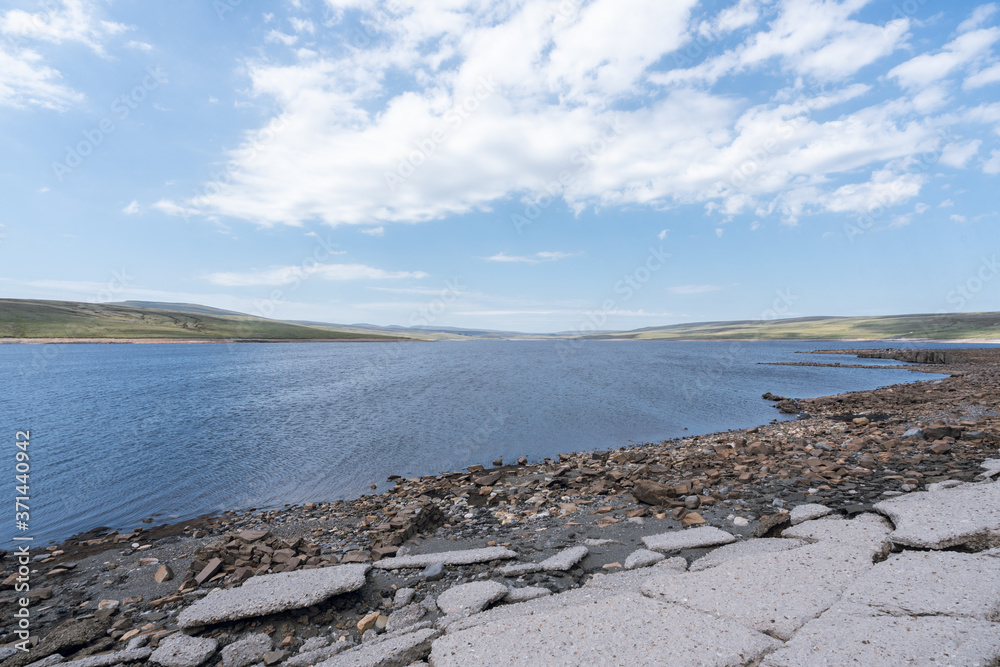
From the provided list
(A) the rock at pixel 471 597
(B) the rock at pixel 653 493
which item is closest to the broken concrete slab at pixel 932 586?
(A) the rock at pixel 471 597

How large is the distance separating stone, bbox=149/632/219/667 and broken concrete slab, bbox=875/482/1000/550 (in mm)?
11860

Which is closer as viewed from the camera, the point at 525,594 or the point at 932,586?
the point at 932,586

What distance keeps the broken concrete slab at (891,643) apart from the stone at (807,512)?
5019mm

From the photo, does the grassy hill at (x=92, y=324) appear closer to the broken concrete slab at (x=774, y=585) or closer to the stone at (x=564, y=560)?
the stone at (x=564, y=560)

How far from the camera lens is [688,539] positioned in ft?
30.3

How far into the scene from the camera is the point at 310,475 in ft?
68.5

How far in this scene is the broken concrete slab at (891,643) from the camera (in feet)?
14.4

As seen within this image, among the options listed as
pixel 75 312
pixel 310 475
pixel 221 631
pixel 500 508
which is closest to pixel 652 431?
pixel 500 508

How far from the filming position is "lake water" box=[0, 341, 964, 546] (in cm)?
1884

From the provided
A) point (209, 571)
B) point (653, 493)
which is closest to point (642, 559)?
point (653, 493)

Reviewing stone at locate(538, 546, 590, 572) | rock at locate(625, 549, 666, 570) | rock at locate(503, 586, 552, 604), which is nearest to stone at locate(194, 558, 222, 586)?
rock at locate(503, 586, 552, 604)

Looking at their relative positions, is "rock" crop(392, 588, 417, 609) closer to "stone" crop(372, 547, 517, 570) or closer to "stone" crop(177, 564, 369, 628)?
"stone" crop(177, 564, 369, 628)

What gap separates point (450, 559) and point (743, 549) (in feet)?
19.7

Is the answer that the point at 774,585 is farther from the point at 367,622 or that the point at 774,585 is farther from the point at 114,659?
the point at 114,659
